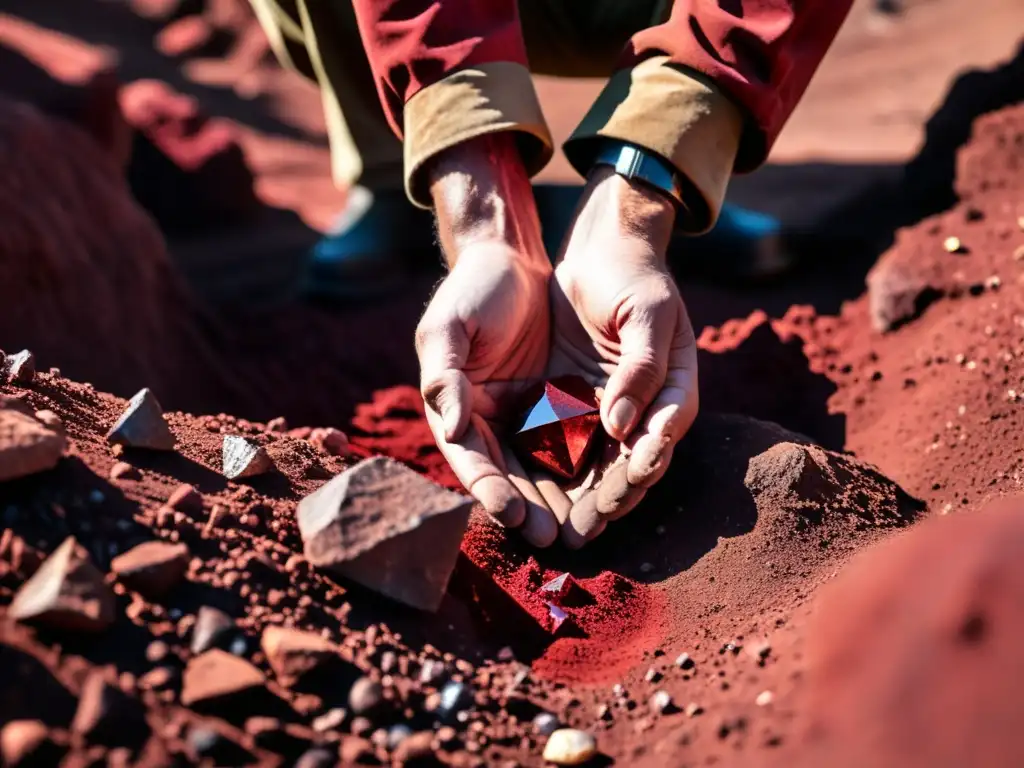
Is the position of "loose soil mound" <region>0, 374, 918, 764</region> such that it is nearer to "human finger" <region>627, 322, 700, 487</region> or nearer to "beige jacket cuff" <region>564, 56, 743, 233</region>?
"human finger" <region>627, 322, 700, 487</region>

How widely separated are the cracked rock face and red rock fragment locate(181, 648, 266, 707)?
222 millimetres

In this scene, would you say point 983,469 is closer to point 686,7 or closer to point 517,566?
point 517,566

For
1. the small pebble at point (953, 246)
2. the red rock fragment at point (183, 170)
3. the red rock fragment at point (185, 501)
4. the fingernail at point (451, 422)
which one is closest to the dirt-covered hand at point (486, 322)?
the fingernail at point (451, 422)

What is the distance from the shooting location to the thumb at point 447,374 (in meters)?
1.70

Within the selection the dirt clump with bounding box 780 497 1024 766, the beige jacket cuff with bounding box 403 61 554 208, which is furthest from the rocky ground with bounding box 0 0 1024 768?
the beige jacket cuff with bounding box 403 61 554 208

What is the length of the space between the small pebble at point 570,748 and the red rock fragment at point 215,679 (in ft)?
1.21

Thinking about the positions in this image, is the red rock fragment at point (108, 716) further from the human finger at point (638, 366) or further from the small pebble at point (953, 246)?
the small pebble at point (953, 246)

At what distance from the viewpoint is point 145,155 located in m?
4.50

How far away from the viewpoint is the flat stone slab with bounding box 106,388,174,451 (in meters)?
1.57

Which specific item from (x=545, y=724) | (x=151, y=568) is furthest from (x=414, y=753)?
(x=151, y=568)

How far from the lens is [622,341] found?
70.9 inches

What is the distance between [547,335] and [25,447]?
1017 millimetres

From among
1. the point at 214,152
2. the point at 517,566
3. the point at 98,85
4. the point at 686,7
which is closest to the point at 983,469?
the point at 517,566

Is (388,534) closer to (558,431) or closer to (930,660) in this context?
(558,431)
